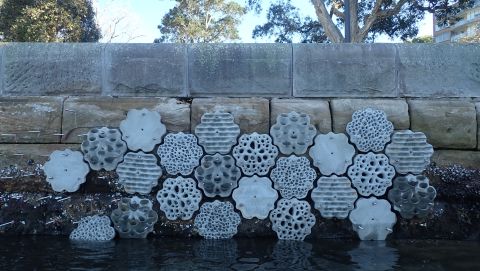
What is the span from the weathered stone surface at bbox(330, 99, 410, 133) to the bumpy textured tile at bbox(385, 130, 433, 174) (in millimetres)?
162

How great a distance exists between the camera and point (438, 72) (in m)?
5.20

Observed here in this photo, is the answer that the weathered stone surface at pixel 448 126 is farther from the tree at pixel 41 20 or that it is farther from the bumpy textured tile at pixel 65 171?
the tree at pixel 41 20

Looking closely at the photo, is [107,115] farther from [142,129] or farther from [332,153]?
[332,153]

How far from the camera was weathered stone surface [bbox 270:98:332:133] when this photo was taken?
5.06 meters

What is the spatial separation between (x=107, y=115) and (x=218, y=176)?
1.35 metres

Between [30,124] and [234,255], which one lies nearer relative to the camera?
[234,255]

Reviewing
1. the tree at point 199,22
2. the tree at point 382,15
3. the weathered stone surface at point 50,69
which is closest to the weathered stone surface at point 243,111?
the weathered stone surface at point 50,69

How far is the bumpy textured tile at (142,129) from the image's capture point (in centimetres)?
505

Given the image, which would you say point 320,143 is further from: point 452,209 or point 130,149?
point 130,149

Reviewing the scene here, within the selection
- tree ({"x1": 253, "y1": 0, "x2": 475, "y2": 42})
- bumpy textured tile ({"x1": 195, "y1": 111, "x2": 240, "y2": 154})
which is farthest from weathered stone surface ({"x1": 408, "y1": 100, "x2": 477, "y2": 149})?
tree ({"x1": 253, "y1": 0, "x2": 475, "y2": 42})

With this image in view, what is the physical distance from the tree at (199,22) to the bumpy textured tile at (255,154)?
28.6 m

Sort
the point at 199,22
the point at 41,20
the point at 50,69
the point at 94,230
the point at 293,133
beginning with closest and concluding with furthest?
1. the point at 94,230
2. the point at 293,133
3. the point at 50,69
4. the point at 41,20
5. the point at 199,22

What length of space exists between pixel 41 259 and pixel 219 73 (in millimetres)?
2525

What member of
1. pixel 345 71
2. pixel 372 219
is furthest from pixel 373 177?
pixel 345 71
